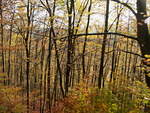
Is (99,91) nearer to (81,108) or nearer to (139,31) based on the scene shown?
(81,108)

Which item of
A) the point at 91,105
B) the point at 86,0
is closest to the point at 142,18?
the point at 91,105

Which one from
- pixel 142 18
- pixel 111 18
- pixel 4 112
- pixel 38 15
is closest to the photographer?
pixel 142 18

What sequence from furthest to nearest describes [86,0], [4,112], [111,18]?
[111,18] < [86,0] < [4,112]

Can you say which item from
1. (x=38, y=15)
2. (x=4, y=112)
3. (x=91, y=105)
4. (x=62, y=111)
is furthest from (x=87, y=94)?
(x=38, y=15)

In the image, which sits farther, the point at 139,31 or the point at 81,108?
the point at 81,108

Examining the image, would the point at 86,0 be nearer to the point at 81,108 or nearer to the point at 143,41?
the point at 81,108

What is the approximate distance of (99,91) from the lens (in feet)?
20.0

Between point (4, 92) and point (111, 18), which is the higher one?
point (111, 18)

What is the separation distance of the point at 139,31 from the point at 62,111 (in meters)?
4.87

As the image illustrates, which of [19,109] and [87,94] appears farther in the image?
[19,109]

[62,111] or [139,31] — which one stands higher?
[139,31]

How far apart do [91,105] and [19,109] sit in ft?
26.4

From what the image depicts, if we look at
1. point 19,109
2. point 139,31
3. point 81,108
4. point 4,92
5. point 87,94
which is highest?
point 139,31

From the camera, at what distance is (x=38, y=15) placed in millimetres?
14977
